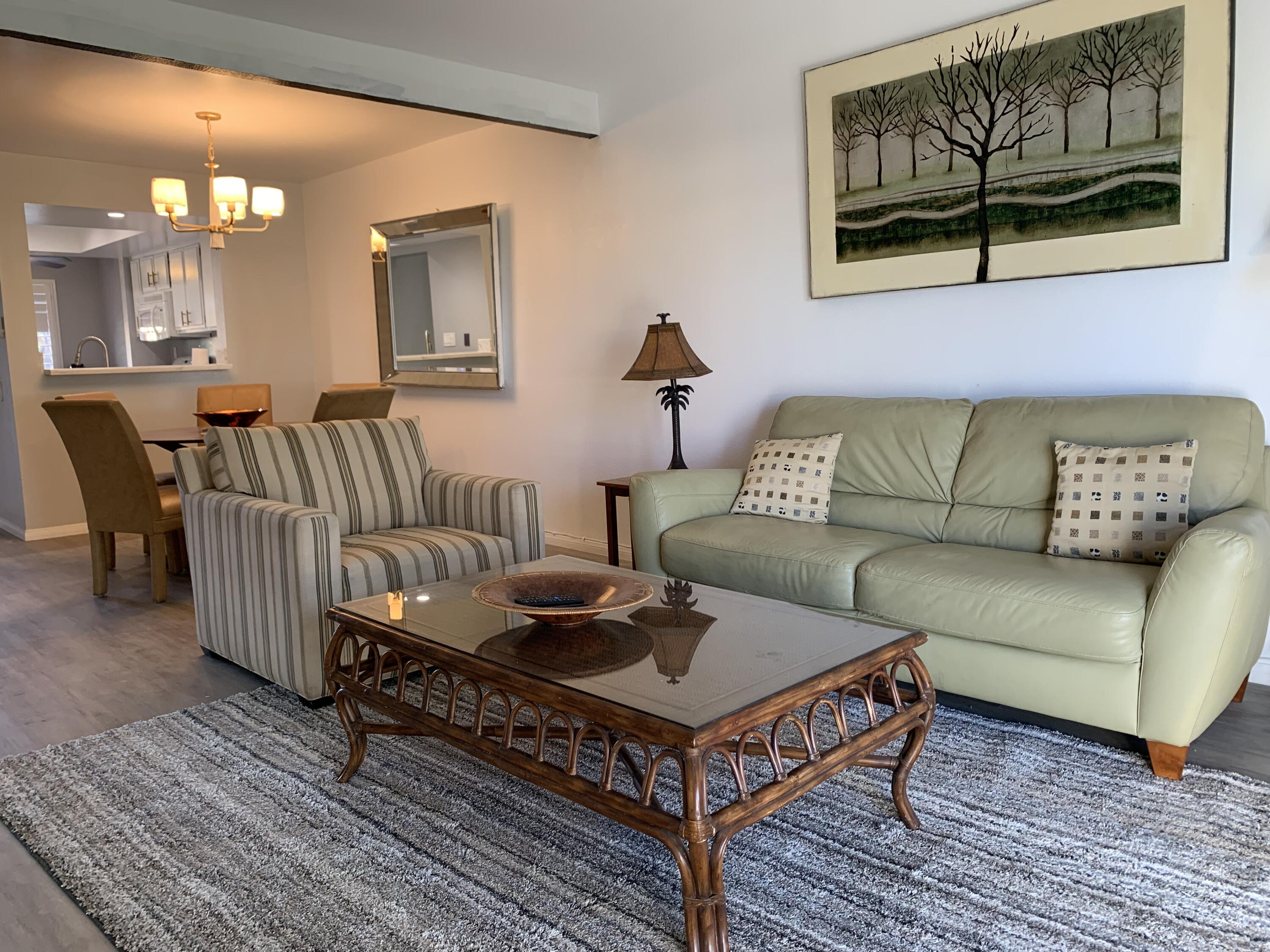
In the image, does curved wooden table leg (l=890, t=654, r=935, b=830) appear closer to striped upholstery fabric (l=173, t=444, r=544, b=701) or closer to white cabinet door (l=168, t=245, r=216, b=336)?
striped upholstery fabric (l=173, t=444, r=544, b=701)

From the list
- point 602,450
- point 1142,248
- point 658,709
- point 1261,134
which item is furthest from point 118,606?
point 1261,134

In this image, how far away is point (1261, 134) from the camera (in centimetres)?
268

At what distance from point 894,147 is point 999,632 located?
1920 millimetres

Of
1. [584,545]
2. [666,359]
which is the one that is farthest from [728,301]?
[584,545]

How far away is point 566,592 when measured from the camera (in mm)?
2250

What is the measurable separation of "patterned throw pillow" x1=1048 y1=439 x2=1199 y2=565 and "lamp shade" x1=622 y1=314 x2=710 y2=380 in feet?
5.28

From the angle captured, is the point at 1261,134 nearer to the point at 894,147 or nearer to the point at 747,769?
the point at 894,147

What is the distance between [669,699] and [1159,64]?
251 cm

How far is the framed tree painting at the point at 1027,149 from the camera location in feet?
9.14

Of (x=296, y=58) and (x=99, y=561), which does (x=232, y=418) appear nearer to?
(x=99, y=561)

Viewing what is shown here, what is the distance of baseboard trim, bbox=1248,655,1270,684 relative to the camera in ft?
9.18

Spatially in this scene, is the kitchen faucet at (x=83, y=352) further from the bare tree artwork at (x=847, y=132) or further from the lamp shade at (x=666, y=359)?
the bare tree artwork at (x=847, y=132)

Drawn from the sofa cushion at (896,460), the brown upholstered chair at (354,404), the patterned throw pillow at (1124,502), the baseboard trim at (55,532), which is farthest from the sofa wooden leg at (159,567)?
the patterned throw pillow at (1124,502)

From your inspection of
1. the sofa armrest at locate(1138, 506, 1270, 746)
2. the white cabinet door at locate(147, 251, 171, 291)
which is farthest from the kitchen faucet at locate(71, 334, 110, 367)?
the sofa armrest at locate(1138, 506, 1270, 746)
